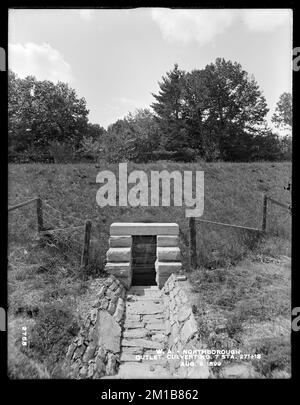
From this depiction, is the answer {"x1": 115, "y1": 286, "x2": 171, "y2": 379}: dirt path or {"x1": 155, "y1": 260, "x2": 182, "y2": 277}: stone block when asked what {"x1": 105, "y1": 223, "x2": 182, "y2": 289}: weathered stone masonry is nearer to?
{"x1": 155, "y1": 260, "x2": 182, "y2": 277}: stone block

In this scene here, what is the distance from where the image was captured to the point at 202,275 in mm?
6418

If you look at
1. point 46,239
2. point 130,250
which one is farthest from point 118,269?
point 46,239

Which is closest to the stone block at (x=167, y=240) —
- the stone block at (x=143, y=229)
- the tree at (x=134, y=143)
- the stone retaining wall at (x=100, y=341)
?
the stone block at (x=143, y=229)

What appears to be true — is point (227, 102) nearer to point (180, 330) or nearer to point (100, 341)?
point (180, 330)

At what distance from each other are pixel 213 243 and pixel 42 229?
4.48 metres

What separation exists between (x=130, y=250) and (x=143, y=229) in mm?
712

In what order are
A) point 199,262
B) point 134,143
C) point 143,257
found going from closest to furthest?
point 199,262
point 143,257
point 134,143

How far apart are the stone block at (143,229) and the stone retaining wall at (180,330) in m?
1.31

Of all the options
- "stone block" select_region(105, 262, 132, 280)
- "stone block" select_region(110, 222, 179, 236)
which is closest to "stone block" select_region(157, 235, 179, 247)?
"stone block" select_region(110, 222, 179, 236)

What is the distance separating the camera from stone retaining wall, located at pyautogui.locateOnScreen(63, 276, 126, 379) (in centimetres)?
370

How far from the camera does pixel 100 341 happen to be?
470 cm

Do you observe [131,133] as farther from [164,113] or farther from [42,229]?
[42,229]

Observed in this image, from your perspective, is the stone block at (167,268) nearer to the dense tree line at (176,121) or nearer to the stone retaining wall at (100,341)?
the stone retaining wall at (100,341)

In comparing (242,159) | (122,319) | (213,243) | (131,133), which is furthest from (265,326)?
(131,133)
